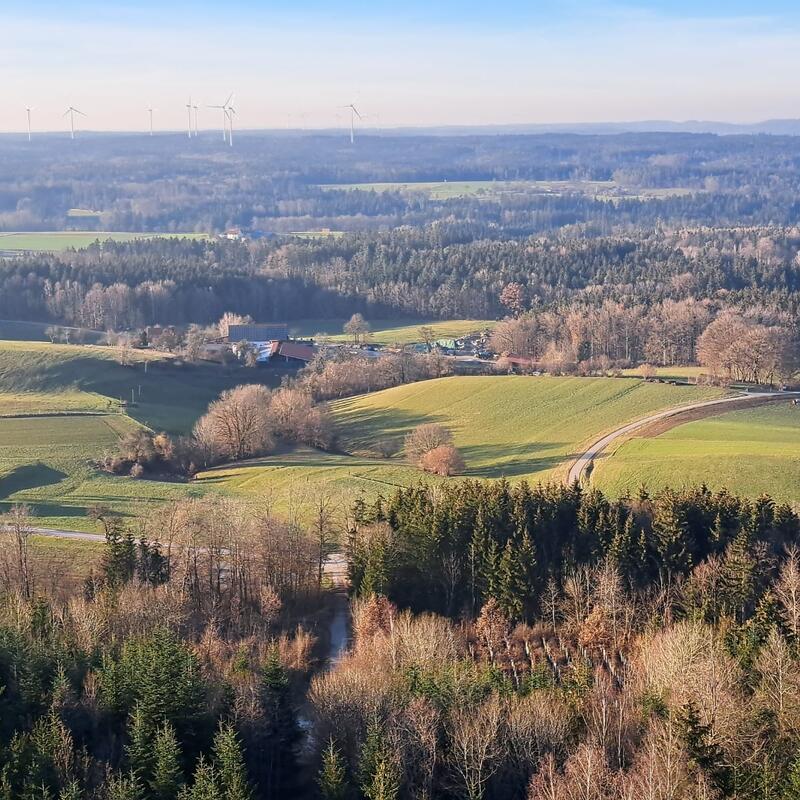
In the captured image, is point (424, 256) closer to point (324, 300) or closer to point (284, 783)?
point (324, 300)

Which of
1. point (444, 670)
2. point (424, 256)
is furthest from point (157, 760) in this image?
point (424, 256)

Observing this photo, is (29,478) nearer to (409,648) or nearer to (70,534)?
(70,534)

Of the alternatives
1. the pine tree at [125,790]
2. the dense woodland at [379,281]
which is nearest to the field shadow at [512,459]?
the pine tree at [125,790]

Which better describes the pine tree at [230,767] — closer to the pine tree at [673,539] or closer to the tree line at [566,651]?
the tree line at [566,651]

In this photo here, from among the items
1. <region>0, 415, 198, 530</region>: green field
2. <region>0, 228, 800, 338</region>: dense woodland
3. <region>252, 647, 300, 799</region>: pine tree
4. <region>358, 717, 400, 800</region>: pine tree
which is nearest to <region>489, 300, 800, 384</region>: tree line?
<region>0, 228, 800, 338</region>: dense woodland

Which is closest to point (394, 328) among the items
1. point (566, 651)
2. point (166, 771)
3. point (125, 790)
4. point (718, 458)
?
point (718, 458)

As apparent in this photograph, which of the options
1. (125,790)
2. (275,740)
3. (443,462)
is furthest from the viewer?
(443,462)
